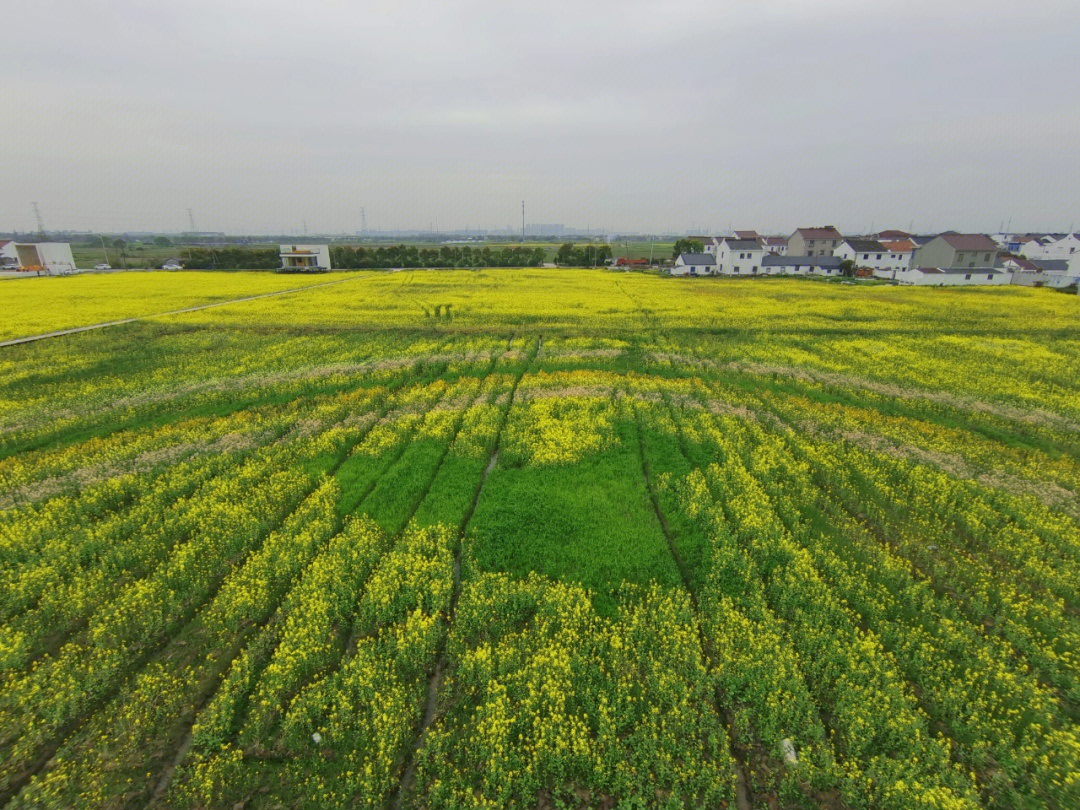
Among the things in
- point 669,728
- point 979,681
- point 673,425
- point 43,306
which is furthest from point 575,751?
point 43,306

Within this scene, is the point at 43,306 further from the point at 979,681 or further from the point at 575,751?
the point at 979,681

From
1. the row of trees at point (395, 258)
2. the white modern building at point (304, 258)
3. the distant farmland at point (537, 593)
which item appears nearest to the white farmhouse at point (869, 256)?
the row of trees at point (395, 258)

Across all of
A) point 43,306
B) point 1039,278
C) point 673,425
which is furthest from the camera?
point 1039,278

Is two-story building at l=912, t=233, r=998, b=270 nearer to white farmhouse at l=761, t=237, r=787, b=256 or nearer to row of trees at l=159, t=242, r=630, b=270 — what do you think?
white farmhouse at l=761, t=237, r=787, b=256

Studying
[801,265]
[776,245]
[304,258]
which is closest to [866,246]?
[801,265]

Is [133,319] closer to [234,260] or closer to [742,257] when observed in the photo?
[234,260]
